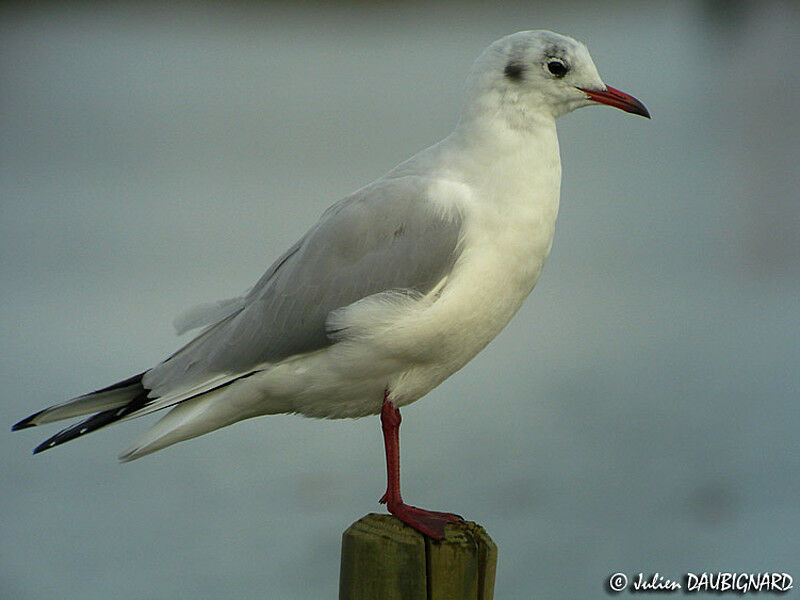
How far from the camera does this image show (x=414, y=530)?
2234mm

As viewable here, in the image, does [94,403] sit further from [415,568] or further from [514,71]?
[514,71]

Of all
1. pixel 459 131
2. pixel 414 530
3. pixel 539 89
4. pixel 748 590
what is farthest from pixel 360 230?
pixel 748 590

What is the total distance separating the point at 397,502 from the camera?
7.88 feet

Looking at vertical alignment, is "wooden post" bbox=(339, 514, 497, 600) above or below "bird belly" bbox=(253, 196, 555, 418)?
below

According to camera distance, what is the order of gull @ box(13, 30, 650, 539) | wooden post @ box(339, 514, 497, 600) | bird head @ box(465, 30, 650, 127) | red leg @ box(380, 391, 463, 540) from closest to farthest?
wooden post @ box(339, 514, 497, 600), red leg @ box(380, 391, 463, 540), gull @ box(13, 30, 650, 539), bird head @ box(465, 30, 650, 127)

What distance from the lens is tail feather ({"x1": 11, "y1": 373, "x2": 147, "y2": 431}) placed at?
245cm

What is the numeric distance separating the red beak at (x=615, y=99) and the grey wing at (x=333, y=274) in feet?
1.80

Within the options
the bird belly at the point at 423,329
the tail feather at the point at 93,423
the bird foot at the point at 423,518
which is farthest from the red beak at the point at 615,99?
the tail feather at the point at 93,423

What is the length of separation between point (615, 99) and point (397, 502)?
1.27 m

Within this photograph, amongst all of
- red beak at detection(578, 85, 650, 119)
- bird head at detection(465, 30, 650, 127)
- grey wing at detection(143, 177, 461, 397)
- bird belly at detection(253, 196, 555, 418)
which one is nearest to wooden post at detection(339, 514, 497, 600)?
bird belly at detection(253, 196, 555, 418)

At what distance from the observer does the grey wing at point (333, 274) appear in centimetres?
237

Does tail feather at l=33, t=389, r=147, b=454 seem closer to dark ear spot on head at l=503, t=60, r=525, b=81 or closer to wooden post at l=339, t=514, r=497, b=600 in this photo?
wooden post at l=339, t=514, r=497, b=600

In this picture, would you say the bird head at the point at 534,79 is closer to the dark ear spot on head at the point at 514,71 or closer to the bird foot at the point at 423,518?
the dark ear spot on head at the point at 514,71

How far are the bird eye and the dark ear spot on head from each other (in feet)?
0.24
